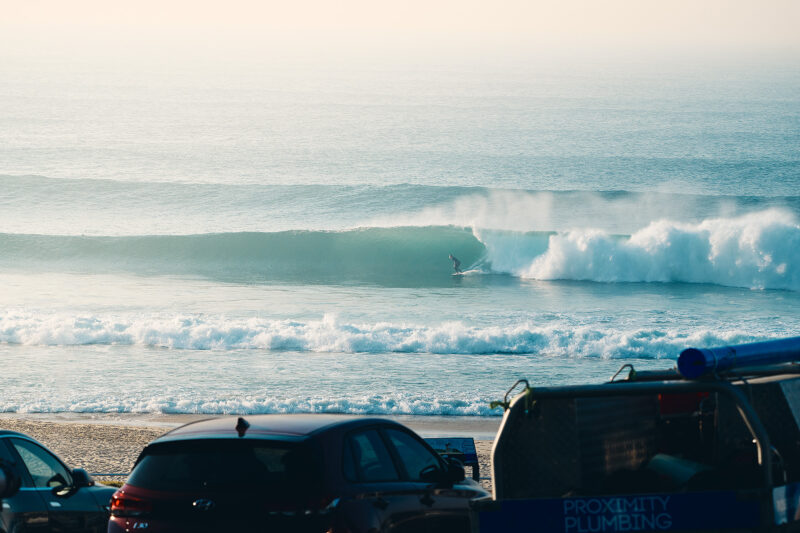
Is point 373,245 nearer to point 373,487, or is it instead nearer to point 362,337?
point 362,337

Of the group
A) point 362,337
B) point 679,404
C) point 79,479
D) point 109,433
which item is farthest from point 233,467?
point 362,337

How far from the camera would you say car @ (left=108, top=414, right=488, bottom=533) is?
213 inches

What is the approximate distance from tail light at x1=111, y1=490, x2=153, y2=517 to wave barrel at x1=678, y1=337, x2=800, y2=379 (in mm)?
2865

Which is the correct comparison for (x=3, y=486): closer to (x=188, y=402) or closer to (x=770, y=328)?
(x=188, y=402)

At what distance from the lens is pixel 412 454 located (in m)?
6.61

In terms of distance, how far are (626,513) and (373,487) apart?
145cm

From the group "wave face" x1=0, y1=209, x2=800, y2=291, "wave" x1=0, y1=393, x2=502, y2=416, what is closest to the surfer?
"wave face" x1=0, y1=209, x2=800, y2=291

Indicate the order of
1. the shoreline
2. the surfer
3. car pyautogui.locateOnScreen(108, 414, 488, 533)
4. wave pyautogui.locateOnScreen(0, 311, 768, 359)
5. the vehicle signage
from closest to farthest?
the vehicle signage, car pyautogui.locateOnScreen(108, 414, 488, 533), the shoreline, wave pyautogui.locateOnScreen(0, 311, 768, 359), the surfer

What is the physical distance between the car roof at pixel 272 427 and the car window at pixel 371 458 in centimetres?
8

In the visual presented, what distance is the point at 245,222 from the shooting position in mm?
47906

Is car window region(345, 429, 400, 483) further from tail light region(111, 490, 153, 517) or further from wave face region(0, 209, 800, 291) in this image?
wave face region(0, 209, 800, 291)

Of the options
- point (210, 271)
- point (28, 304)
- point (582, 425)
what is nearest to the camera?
point (582, 425)

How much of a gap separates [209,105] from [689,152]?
44.2m

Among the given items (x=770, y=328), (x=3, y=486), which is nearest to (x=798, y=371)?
(x=3, y=486)
